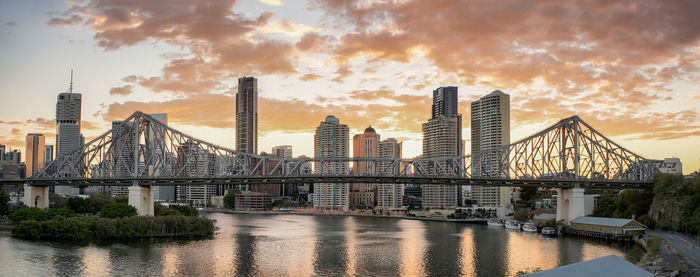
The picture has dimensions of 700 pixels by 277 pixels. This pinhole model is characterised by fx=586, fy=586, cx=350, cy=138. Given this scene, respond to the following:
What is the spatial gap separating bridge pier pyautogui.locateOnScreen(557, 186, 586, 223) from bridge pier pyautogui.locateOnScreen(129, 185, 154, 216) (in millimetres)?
51253

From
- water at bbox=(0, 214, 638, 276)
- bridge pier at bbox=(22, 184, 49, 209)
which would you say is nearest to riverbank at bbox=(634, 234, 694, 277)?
water at bbox=(0, 214, 638, 276)

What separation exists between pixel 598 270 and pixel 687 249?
77.3ft

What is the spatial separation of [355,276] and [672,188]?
4645cm

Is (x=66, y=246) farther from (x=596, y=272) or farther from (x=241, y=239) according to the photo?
(x=596, y=272)

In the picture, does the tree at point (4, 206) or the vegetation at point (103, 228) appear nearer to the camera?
the vegetation at point (103, 228)

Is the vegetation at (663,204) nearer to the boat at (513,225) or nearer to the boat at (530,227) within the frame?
the boat at (530,227)

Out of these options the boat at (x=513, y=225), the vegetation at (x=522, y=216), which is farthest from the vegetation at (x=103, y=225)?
the vegetation at (x=522, y=216)

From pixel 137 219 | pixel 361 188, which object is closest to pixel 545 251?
pixel 137 219

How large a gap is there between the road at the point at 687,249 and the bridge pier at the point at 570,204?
619 inches

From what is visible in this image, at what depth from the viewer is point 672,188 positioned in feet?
219

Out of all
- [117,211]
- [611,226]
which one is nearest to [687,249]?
[611,226]

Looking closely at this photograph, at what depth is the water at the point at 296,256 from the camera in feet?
130

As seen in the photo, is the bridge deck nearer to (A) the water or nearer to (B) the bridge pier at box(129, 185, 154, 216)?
(B) the bridge pier at box(129, 185, 154, 216)

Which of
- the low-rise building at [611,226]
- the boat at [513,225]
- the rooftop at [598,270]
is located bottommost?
the boat at [513,225]
